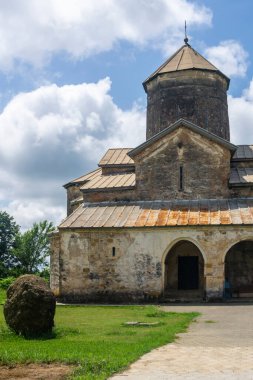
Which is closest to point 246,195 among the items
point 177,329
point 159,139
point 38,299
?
point 159,139

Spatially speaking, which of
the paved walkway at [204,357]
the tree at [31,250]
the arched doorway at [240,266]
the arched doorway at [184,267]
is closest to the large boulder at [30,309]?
the paved walkway at [204,357]

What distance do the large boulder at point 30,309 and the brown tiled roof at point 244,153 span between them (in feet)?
50.0

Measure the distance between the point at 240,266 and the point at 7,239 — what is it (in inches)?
1112

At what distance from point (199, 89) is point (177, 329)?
16180 mm

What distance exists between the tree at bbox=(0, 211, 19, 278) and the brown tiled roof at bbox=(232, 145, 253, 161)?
83.6 feet

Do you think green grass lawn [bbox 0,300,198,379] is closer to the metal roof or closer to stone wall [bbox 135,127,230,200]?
stone wall [bbox 135,127,230,200]

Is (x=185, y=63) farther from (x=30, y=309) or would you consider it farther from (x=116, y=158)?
(x=30, y=309)

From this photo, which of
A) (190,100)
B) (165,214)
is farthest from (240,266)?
(190,100)

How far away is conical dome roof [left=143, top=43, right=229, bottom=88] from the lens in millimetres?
25156

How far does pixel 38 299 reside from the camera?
35.3ft

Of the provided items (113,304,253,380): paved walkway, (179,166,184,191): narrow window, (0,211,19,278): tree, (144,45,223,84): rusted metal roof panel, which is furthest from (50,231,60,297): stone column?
(0,211,19,278): tree

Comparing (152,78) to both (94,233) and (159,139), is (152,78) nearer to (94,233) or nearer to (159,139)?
(159,139)

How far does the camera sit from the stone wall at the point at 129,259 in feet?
63.2

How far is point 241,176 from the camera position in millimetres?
22141
